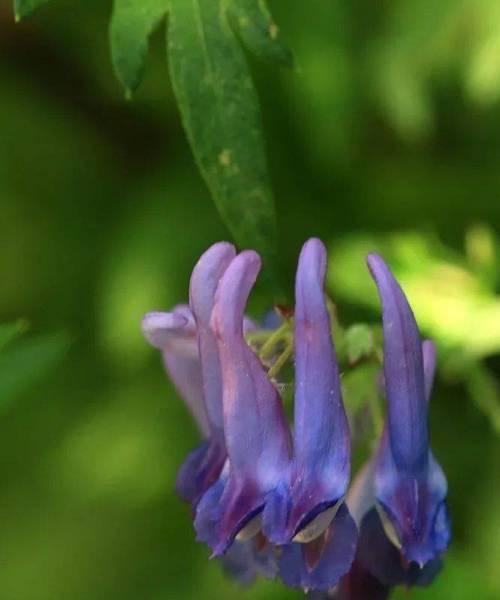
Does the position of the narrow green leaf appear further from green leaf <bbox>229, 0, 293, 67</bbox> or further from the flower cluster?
green leaf <bbox>229, 0, 293, 67</bbox>

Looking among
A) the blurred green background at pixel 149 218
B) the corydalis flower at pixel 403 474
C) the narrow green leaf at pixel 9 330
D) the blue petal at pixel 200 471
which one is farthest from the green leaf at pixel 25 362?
the blurred green background at pixel 149 218

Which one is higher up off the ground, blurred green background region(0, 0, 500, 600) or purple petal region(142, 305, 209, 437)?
purple petal region(142, 305, 209, 437)

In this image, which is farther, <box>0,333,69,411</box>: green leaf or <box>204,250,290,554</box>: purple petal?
<box>0,333,69,411</box>: green leaf

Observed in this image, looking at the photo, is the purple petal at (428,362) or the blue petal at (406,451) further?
the purple petal at (428,362)

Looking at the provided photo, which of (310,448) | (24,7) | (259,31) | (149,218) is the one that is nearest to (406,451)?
(310,448)

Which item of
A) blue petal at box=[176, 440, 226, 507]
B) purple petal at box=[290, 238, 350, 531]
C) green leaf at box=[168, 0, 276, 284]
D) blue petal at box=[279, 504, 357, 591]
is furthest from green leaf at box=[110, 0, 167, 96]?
blue petal at box=[279, 504, 357, 591]

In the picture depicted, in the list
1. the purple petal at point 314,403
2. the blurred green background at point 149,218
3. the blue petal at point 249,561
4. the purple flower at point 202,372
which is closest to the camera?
the purple petal at point 314,403

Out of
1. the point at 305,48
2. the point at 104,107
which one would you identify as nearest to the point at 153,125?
the point at 104,107

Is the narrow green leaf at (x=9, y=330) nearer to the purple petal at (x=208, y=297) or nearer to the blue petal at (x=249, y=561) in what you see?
the purple petal at (x=208, y=297)
